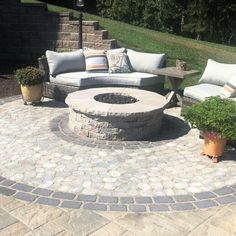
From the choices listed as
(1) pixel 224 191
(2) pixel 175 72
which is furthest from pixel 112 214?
(2) pixel 175 72

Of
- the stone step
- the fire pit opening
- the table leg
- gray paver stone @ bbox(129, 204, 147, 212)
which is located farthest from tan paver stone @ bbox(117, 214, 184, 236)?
the stone step

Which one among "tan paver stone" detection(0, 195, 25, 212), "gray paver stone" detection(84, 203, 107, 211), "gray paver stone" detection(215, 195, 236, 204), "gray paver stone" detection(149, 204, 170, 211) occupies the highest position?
"gray paver stone" detection(215, 195, 236, 204)

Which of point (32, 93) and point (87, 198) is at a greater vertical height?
point (32, 93)

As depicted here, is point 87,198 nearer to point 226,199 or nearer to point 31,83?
point 226,199

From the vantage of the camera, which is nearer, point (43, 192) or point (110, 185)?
point (43, 192)

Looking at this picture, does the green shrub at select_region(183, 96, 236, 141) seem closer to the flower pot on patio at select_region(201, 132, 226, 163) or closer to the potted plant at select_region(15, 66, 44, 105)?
the flower pot on patio at select_region(201, 132, 226, 163)

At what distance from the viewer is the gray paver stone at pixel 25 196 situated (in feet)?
14.5

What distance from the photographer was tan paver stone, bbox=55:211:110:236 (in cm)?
388

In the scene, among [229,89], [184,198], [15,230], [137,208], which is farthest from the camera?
[229,89]

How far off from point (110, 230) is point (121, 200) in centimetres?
62

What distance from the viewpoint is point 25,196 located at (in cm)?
449

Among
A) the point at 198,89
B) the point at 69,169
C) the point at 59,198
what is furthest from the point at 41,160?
the point at 198,89

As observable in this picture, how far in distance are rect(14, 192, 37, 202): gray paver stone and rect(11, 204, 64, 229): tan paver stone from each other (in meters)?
0.15

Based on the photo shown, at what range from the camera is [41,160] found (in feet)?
18.1
